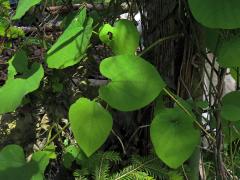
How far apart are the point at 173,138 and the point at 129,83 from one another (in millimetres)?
167

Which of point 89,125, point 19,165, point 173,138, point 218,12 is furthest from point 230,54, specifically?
point 19,165

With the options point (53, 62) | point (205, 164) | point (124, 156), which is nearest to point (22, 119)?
point (124, 156)

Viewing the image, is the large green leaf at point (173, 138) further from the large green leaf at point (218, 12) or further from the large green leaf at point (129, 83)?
the large green leaf at point (218, 12)

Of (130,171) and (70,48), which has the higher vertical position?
(70,48)

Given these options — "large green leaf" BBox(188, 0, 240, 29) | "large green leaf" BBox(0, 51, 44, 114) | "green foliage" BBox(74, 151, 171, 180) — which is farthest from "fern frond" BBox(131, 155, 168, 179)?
"large green leaf" BBox(188, 0, 240, 29)

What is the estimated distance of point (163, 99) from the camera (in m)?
1.35

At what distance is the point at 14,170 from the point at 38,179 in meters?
0.07

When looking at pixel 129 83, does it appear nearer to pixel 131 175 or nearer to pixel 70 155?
pixel 131 175

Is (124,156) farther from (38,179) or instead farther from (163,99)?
(38,179)

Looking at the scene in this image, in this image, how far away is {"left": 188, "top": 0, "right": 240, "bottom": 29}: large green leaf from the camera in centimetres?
100

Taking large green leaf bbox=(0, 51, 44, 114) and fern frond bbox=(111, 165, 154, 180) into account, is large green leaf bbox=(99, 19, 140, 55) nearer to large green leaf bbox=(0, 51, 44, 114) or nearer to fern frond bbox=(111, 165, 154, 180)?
large green leaf bbox=(0, 51, 44, 114)

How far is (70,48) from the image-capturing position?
1.19 m

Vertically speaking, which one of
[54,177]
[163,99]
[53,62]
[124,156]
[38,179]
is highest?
[53,62]

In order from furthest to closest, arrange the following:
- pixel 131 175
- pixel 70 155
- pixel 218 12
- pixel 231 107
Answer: pixel 70 155, pixel 131 175, pixel 231 107, pixel 218 12
